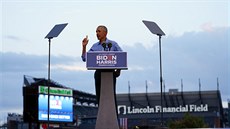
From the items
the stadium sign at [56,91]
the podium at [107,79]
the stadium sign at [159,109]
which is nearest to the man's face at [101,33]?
the podium at [107,79]

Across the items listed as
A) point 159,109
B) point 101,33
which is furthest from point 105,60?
point 159,109

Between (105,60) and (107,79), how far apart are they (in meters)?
1.09

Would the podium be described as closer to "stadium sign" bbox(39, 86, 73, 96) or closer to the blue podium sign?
the blue podium sign

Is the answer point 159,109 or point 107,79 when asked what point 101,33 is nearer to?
point 107,79

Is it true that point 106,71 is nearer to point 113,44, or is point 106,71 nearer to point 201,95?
point 113,44

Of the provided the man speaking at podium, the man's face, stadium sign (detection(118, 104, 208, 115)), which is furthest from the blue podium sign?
stadium sign (detection(118, 104, 208, 115))

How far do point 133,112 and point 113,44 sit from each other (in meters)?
96.3

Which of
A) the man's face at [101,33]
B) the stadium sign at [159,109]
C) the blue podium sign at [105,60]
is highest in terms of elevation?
the man's face at [101,33]

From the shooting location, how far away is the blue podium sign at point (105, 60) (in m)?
31.2

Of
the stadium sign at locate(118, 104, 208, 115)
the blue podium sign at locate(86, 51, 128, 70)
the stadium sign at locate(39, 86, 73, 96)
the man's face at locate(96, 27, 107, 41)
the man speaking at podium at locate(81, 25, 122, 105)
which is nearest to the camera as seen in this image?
the blue podium sign at locate(86, 51, 128, 70)

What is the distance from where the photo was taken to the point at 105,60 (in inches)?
1231

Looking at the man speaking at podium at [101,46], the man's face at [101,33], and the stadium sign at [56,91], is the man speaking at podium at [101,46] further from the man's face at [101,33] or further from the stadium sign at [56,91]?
the stadium sign at [56,91]

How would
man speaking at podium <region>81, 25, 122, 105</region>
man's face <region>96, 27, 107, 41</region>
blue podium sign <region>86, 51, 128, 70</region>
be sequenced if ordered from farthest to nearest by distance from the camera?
man's face <region>96, 27, 107, 41</region> → man speaking at podium <region>81, 25, 122, 105</region> → blue podium sign <region>86, 51, 128, 70</region>

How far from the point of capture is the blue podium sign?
3119 cm
